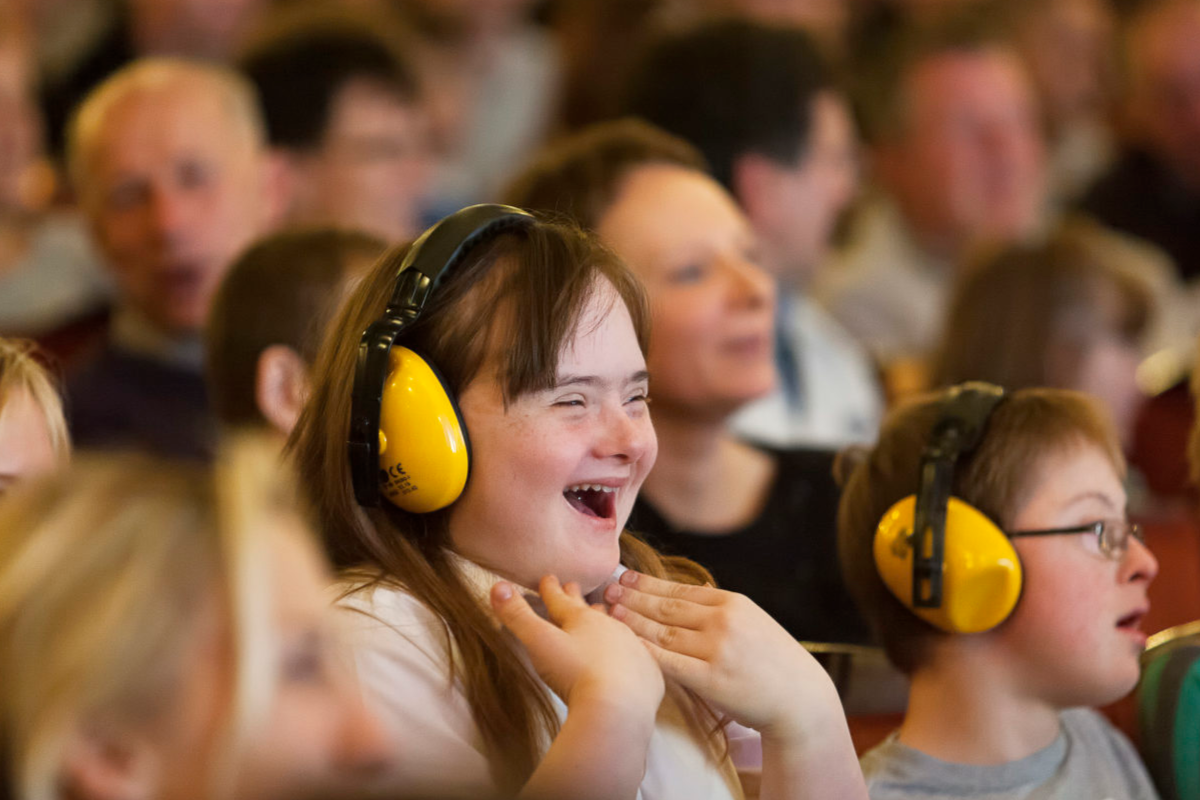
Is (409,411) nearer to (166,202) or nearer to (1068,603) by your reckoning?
(1068,603)

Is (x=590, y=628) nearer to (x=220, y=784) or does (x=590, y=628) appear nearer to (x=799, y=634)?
(x=220, y=784)

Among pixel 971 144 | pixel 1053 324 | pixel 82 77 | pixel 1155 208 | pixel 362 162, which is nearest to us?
pixel 1053 324

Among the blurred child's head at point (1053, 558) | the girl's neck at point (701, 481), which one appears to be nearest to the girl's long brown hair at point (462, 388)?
the blurred child's head at point (1053, 558)

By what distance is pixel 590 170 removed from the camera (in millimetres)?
2062

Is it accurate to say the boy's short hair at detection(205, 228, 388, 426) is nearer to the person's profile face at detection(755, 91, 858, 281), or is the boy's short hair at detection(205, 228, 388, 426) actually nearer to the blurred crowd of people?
the blurred crowd of people

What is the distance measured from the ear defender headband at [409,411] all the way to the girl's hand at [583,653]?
12 centimetres

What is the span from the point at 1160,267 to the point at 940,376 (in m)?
1.42

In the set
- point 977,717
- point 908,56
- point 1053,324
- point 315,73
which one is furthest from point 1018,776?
point 908,56

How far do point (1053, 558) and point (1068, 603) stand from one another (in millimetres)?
50

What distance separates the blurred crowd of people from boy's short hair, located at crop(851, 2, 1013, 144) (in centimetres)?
2

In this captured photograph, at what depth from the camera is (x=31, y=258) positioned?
118 inches

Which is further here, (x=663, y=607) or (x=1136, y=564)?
(x=1136, y=564)

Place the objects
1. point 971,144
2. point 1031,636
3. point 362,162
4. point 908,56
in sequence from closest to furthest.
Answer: point 1031,636 → point 362,162 → point 971,144 → point 908,56

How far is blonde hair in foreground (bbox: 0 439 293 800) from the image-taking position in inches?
29.5
